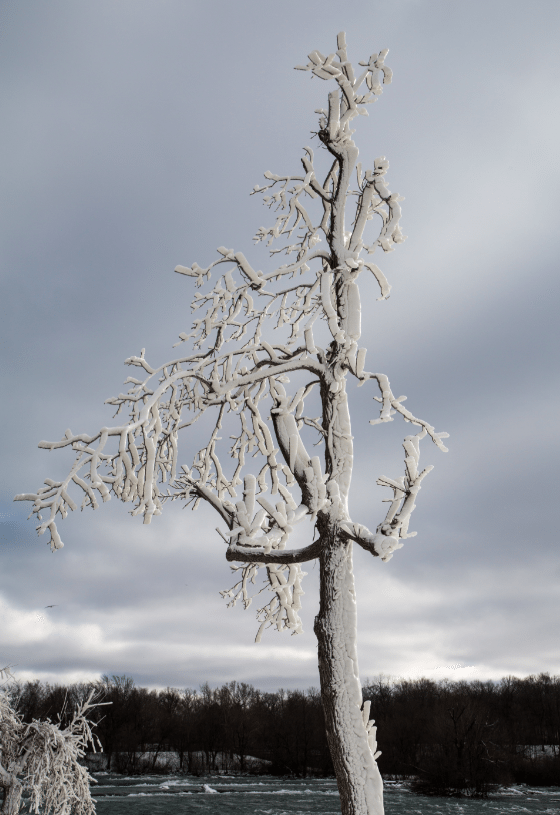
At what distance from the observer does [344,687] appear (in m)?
4.46

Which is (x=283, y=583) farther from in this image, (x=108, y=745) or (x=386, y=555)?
(x=108, y=745)

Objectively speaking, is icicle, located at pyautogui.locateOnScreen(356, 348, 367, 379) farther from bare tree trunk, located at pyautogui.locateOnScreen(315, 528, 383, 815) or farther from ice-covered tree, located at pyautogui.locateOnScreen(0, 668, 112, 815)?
ice-covered tree, located at pyautogui.locateOnScreen(0, 668, 112, 815)

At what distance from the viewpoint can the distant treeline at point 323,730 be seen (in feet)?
116

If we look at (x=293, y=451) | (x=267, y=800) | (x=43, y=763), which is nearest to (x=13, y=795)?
(x=43, y=763)

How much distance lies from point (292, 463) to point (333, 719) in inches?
77.0

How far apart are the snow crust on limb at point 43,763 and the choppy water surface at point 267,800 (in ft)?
57.5

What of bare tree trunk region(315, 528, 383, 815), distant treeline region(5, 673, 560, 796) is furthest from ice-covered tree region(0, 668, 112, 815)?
distant treeline region(5, 673, 560, 796)

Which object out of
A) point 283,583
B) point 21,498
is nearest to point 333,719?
point 283,583

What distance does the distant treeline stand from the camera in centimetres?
3522

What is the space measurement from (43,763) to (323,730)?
45.3 meters

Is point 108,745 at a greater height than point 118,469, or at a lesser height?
lesser

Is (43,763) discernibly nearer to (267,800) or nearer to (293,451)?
(293,451)

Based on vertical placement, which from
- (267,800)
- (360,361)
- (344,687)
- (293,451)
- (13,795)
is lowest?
(267,800)

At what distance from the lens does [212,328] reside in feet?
19.3
